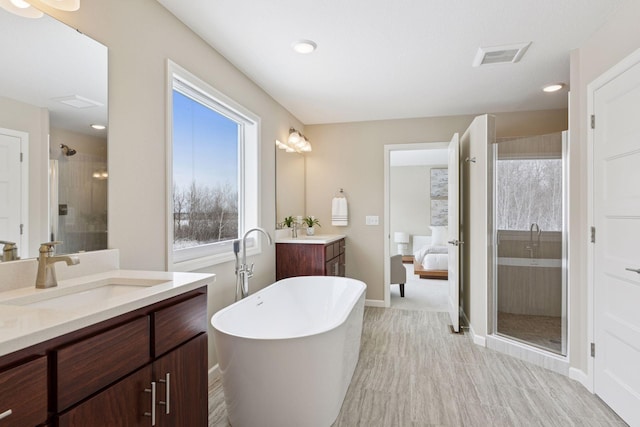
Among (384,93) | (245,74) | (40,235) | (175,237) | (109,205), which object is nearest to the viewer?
(40,235)

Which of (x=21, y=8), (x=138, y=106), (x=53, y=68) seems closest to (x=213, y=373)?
(x=138, y=106)

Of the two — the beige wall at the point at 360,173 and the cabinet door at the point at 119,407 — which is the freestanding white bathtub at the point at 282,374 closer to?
the cabinet door at the point at 119,407

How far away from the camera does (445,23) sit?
2.15 m

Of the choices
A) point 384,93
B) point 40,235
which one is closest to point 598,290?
point 384,93

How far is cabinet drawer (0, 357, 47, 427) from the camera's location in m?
0.69

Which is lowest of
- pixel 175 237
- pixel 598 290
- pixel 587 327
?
pixel 587 327

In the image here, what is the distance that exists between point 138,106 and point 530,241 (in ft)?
9.94

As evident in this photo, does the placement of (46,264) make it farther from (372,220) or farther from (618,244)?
(372,220)

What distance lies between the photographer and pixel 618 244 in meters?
1.98

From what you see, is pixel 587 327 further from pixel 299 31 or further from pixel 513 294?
pixel 299 31

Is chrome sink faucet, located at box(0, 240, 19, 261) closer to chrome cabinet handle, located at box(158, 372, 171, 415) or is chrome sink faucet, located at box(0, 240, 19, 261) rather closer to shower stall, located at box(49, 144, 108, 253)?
shower stall, located at box(49, 144, 108, 253)

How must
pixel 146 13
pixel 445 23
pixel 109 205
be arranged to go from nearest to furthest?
pixel 109 205, pixel 146 13, pixel 445 23

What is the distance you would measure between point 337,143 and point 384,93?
1204 mm

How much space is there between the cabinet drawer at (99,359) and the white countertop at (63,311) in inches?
2.2
